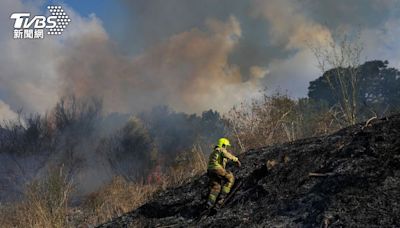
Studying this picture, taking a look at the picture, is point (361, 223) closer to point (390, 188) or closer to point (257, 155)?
point (390, 188)

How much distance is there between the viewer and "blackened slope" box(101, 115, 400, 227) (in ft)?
22.5

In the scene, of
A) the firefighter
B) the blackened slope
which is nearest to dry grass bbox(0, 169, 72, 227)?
the blackened slope

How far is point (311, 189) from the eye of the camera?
7883mm

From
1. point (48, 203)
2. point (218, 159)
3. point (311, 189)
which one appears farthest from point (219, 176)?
point (48, 203)

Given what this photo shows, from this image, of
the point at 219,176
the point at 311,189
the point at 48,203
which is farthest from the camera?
the point at 48,203

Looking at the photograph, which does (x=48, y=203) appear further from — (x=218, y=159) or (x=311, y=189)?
(x=311, y=189)

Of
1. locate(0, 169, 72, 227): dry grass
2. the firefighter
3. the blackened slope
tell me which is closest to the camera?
the blackened slope

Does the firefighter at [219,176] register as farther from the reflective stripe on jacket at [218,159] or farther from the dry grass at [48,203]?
the dry grass at [48,203]

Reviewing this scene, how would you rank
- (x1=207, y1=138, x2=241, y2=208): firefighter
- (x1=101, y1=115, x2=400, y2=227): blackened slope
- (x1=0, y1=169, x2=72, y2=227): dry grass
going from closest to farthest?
(x1=101, y1=115, x2=400, y2=227): blackened slope
(x1=207, y1=138, x2=241, y2=208): firefighter
(x1=0, y1=169, x2=72, y2=227): dry grass

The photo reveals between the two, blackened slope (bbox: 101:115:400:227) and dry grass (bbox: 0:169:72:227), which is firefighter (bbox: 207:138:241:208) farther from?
dry grass (bbox: 0:169:72:227)

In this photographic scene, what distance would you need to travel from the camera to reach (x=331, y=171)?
811 centimetres

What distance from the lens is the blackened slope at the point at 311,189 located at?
6.87 metres

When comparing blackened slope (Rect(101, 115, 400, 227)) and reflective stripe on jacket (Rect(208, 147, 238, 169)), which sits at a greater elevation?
reflective stripe on jacket (Rect(208, 147, 238, 169))

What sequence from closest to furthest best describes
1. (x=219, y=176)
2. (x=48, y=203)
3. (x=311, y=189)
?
(x=311, y=189) → (x=219, y=176) → (x=48, y=203)
